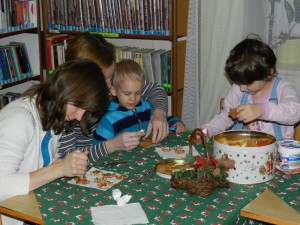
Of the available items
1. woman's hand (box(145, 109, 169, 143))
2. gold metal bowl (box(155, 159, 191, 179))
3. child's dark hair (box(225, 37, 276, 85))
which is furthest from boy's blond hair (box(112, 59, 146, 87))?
gold metal bowl (box(155, 159, 191, 179))

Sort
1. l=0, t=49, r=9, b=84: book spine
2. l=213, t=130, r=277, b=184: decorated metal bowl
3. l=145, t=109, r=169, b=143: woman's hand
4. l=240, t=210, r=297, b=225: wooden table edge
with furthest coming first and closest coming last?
l=0, t=49, r=9, b=84: book spine → l=145, t=109, r=169, b=143: woman's hand → l=213, t=130, r=277, b=184: decorated metal bowl → l=240, t=210, r=297, b=225: wooden table edge

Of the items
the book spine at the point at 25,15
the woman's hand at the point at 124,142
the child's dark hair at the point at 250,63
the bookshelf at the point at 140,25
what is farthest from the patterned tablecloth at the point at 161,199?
the book spine at the point at 25,15

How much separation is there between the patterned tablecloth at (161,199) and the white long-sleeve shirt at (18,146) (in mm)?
98

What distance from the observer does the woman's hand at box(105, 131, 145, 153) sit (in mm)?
2299

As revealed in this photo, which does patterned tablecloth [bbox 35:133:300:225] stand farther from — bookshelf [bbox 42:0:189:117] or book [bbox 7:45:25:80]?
book [bbox 7:45:25:80]

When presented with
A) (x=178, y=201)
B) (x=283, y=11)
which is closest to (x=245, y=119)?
(x=178, y=201)

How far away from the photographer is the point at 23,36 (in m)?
4.20

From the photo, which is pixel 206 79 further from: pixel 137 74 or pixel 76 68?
pixel 76 68

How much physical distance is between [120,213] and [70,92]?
48 cm

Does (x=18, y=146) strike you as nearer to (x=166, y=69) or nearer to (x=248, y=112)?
(x=248, y=112)

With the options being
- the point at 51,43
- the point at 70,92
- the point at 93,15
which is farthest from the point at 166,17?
the point at 70,92

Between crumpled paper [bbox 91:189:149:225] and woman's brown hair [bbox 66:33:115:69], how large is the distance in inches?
32.7

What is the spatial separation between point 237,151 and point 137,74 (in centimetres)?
84

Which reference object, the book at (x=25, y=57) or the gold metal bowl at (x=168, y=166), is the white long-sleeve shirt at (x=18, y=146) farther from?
the book at (x=25, y=57)
